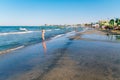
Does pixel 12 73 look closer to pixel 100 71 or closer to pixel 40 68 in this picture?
pixel 40 68

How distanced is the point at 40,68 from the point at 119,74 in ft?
15.5

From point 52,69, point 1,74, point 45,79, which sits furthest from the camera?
point 52,69

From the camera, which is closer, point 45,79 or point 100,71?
point 45,79

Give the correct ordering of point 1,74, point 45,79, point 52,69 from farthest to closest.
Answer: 1. point 52,69
2. point 1,74
3. point 45,79

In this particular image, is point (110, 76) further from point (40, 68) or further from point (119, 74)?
point (40, 68)

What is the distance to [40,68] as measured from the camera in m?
10.8

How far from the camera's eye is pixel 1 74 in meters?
9.73

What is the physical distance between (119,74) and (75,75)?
2.46 m

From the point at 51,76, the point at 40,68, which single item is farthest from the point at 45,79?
the point at 40,68

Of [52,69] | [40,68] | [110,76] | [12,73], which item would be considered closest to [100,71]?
[110,76]

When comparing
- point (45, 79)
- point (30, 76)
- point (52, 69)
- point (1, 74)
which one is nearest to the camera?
point (45, 79)

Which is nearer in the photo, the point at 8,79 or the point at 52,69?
the point at 8,79

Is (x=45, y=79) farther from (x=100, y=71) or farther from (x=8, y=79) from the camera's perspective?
(x=100, y=71)

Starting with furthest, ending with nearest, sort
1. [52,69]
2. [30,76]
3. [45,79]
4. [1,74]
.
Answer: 1. [52,69]
2. [1,74]
3. [30,76]
4. [45,79]
